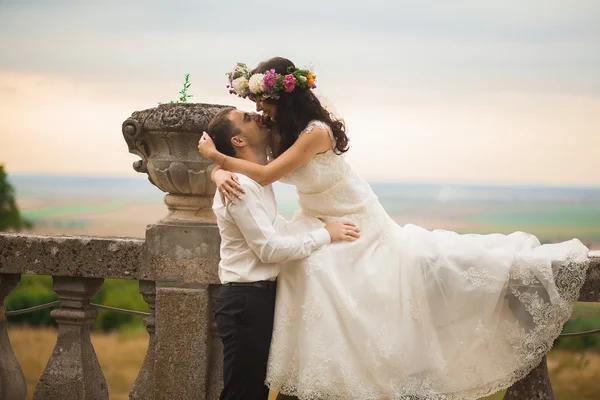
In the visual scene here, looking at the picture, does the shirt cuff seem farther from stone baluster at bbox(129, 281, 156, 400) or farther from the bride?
stone baluster at bbox(129, 281, 156, 400)

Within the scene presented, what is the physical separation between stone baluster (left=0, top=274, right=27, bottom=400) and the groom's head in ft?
5.27

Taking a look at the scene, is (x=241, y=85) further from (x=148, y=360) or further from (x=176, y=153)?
(x=148, y=360)

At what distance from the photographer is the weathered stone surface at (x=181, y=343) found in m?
3.71

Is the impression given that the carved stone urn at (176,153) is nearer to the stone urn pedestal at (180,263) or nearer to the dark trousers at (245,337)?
the stone urn pedestal at (180,263)

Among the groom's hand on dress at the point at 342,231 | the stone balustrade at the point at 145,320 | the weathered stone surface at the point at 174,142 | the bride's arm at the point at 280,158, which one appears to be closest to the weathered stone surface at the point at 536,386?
the stone balustrade at the point at 145,320

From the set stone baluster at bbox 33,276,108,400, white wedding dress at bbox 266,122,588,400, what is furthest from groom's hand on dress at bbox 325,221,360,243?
stone baluster at bbox 33,276,108,400

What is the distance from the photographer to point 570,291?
3254 millimetres

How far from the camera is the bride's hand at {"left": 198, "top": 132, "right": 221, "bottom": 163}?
10.7ft

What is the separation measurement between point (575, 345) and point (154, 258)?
465cm

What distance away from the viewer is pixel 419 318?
10.6ft

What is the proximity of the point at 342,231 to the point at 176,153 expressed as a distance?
2.95 feet

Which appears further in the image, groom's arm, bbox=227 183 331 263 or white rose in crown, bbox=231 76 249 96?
white rose in crown, bbox=231 76 249 96

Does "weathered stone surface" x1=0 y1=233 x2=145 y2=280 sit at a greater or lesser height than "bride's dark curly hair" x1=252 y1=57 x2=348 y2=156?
lesser

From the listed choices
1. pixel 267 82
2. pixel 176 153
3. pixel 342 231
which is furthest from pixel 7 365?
pixel 267 82
